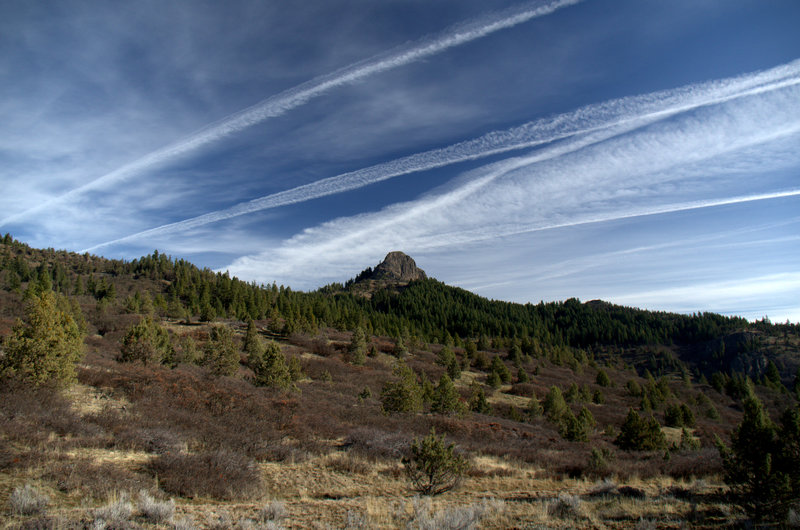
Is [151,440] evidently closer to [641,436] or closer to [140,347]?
[140,347]

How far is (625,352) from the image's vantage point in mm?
150000

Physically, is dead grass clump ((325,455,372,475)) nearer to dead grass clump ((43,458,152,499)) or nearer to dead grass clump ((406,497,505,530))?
dead grass clump ((406,497,505,530))

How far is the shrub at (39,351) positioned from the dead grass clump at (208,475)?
7.54 metres

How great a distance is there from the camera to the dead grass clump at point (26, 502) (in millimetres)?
6559

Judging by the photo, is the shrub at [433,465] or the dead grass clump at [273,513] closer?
the dead grass clump at [273,513]

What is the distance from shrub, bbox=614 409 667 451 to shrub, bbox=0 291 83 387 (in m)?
30.5

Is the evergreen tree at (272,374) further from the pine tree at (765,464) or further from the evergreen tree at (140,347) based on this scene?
the pine tree at (765,464)

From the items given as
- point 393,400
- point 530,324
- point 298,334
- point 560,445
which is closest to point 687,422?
point 560,445

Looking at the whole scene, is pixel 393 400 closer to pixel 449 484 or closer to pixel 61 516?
pixel 449 484

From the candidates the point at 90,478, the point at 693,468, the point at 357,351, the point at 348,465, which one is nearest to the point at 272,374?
the point at 348,465

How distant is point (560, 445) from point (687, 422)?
32092 mm

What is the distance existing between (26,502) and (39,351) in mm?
10648

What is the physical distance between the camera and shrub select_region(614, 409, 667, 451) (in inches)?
956

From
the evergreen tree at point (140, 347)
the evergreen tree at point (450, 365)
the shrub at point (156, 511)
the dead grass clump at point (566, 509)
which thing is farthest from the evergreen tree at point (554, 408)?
the shrub at point (156, 511)
